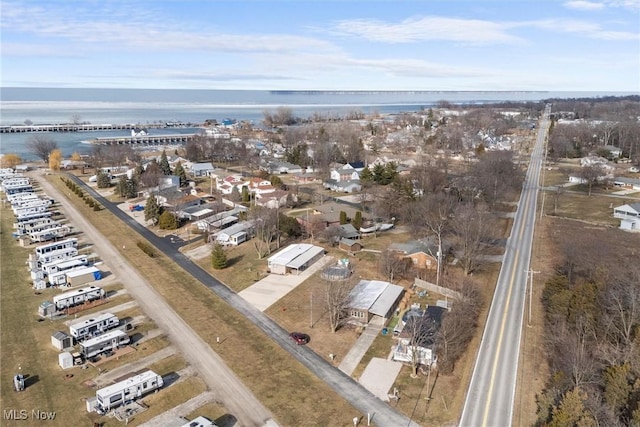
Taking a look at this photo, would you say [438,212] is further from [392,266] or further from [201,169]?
[201,169]

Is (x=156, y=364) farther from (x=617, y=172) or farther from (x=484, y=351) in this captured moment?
(x=617, y=172)

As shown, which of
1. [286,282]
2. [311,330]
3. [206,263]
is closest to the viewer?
[311,330]

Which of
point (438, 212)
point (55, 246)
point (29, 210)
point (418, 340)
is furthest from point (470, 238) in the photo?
point (29, 210)

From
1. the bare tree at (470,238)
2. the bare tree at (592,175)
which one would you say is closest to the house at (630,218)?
the bare tree at (592,175)

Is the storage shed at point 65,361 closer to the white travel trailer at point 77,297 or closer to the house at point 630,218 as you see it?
the white travel trailer at point 77,297

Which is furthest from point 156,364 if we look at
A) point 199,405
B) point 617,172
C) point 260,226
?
point 617,172

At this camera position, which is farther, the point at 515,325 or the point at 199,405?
the point at 515,325

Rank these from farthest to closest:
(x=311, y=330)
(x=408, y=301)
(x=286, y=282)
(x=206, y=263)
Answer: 1. (x=206, y=263)
2. (x=286, y=282)
3. (x=408, y=301)
4. (x=311, y=330)
